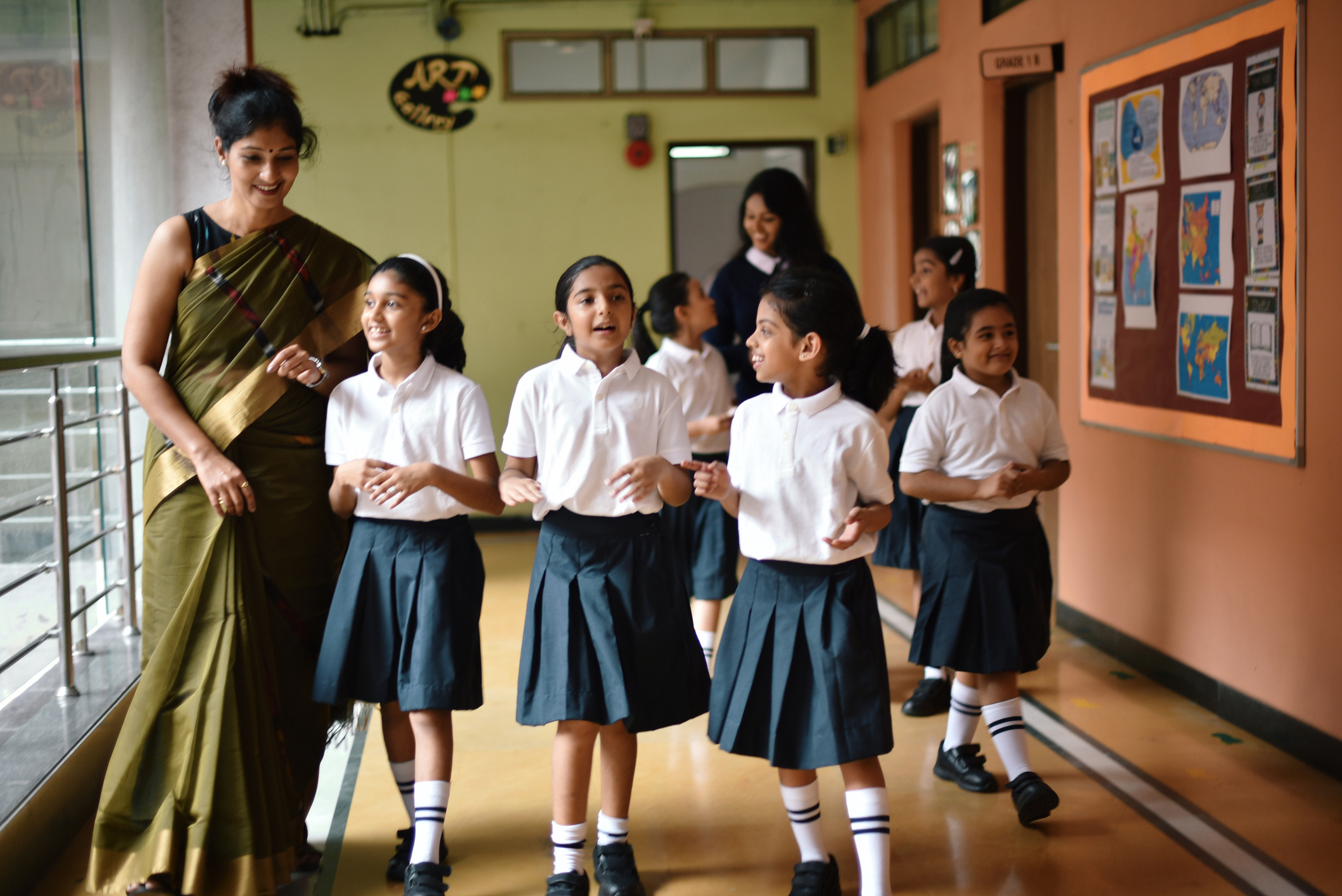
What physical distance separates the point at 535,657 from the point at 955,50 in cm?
378

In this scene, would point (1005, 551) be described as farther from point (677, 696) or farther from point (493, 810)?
point (493, 810)

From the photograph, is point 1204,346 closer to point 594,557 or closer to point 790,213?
point 790,213

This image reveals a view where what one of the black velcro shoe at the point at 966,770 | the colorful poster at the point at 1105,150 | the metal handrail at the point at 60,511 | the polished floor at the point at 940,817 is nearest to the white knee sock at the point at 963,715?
the black velcro shoe at the point at 966,770

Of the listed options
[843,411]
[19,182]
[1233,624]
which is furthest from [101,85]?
[1233,624]

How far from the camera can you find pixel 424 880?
83.4 inches

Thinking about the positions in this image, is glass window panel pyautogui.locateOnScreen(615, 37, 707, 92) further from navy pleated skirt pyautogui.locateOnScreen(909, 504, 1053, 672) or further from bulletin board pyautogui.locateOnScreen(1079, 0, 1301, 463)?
navy pleated skirt pyautogui.locateOnScreen(909, 504, 1053, 672)

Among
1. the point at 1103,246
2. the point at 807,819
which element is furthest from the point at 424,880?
the point at 1103,246

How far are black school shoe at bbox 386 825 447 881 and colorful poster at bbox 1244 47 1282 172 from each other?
98.2 inches

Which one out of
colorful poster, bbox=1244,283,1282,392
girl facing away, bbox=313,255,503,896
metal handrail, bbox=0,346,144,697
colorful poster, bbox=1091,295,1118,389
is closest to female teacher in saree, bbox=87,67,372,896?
girl facing away, bbox=313,255,503,896

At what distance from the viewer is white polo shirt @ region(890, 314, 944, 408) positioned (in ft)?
11.4

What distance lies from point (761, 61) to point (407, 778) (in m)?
5.11

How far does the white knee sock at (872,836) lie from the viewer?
A: 2.02 metres

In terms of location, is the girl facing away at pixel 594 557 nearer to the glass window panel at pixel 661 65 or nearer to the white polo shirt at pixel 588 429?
the white polo shirt at pixel 588 429

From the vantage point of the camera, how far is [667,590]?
2152 mm
